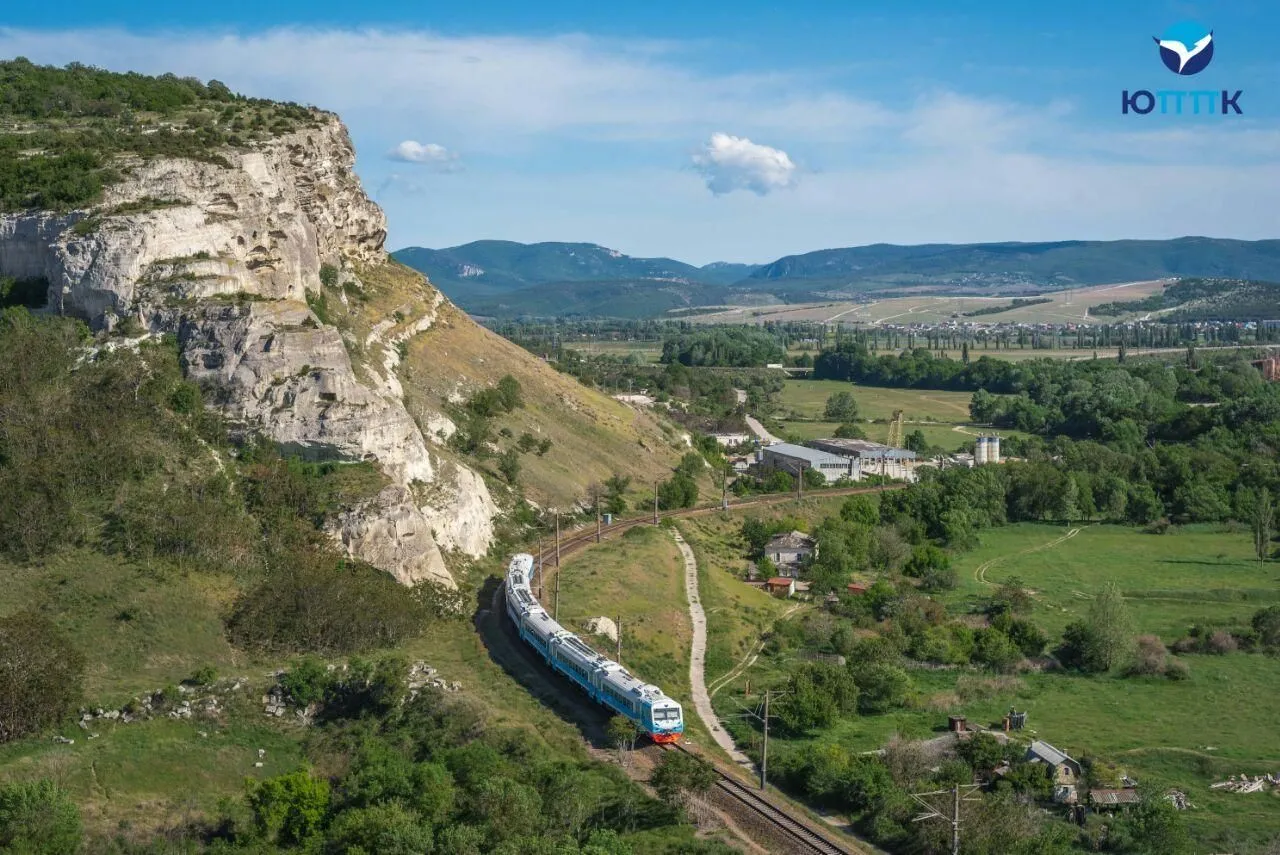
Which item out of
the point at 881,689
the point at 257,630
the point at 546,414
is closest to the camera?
the point at 257,630

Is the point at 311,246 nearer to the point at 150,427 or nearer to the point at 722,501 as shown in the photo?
the point at 150,427

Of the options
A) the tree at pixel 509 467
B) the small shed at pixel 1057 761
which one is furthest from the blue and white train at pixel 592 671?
the tree at pixel 509 467

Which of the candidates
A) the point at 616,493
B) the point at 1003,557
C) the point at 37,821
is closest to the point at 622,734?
the point at 37,821

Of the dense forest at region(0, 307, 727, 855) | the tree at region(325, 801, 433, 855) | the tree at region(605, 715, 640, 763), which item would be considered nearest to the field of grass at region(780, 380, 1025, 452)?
the dense forest at region(0, 307, 727, 855)

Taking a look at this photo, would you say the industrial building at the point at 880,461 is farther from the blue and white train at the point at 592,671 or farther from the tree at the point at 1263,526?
the blue and white train at the point at 592,671

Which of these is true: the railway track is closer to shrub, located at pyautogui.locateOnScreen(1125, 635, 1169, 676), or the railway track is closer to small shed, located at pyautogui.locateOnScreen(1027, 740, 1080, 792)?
small shed, located at pyautogui.locateOnScreen(1027, 740, 1080, 792)

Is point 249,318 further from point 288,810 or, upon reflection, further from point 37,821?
point 37,821
